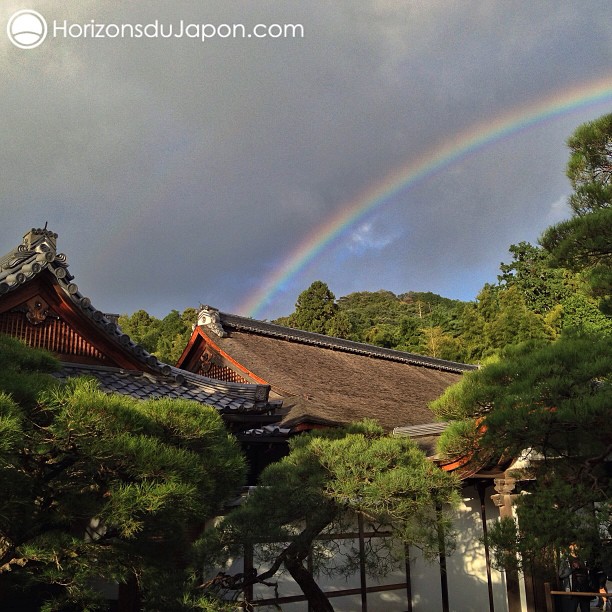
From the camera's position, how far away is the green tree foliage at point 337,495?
6762 millimetres

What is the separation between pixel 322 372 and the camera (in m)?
18.8

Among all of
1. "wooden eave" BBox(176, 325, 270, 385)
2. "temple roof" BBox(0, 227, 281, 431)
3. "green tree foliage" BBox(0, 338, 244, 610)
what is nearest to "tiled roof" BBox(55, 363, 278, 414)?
"temple roof" BBox(0, 227, 281, 431)

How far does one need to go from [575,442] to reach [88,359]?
20.8 ft

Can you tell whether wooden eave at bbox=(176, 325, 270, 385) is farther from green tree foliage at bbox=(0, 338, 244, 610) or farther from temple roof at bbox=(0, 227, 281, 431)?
green tree foliage at bbox=(0, 338, 244, 610)

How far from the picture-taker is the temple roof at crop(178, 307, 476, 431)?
49.1ft

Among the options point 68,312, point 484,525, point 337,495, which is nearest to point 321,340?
point 484,525

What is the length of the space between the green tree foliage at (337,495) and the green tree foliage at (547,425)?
2.24ft

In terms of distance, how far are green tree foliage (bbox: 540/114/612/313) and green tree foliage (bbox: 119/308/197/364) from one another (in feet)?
105

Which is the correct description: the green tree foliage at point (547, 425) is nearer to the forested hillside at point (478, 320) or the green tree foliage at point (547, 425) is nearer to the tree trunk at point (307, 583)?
the tree trunk at point (307, 583)

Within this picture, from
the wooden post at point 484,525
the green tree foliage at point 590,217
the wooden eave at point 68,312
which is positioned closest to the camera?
the green tree foliage at point 590,217

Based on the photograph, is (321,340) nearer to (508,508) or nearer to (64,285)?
Result: (508,508)

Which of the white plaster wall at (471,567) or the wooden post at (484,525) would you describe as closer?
the wooden post at (484,525)

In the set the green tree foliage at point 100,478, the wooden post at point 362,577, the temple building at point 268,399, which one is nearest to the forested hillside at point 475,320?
the temple building at point 268,399

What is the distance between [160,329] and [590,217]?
4318 cm
